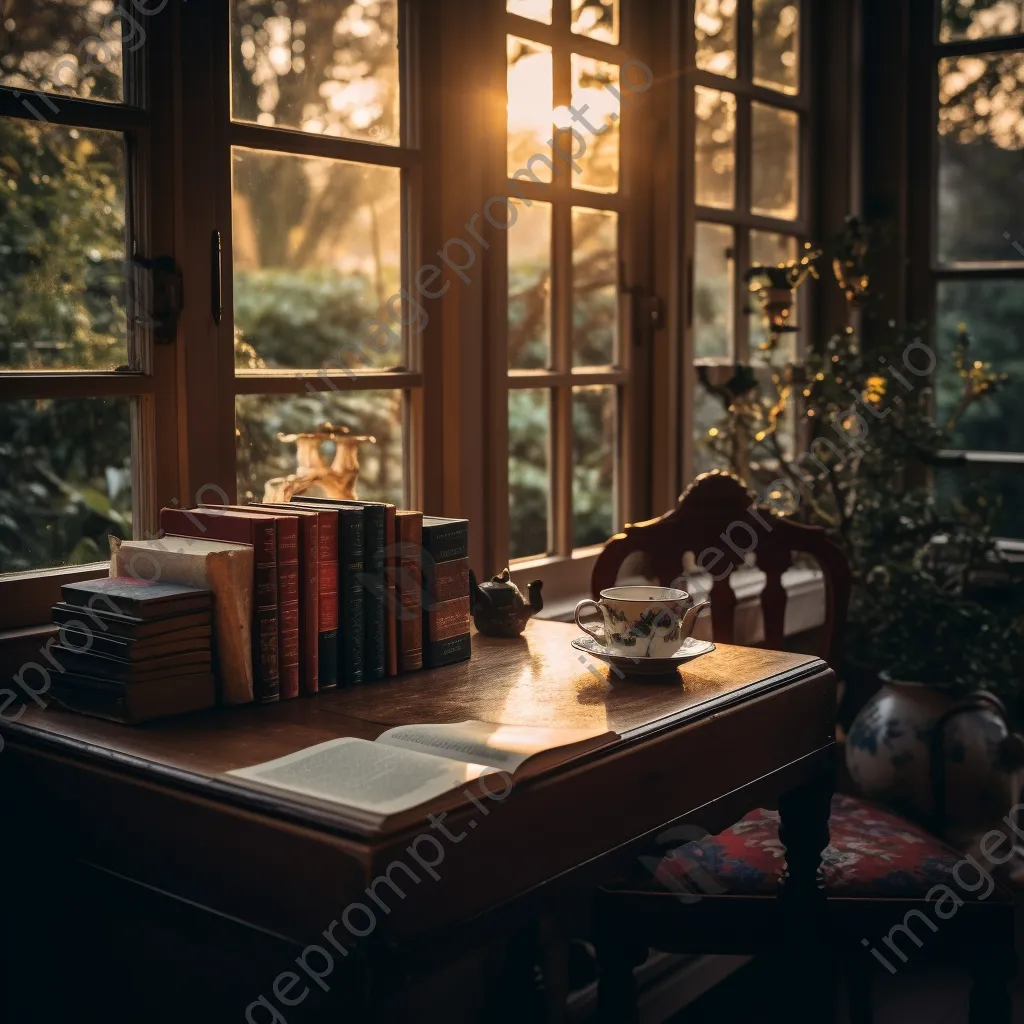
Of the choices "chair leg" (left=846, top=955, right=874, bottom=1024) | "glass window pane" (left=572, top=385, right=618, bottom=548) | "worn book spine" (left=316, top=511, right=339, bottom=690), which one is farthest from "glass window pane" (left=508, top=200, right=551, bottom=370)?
"chair leg" (left=846, top=955, right=874, bottom=1024)

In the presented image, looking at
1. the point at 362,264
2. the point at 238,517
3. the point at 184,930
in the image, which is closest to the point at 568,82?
the point at 238,517

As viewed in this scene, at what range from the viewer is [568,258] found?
8.38 feet

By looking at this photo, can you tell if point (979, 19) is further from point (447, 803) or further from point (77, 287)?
point (447, 803)

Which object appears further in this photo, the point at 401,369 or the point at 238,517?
the point at 401,369

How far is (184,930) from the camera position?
47.3 inches

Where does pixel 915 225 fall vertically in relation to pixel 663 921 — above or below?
above

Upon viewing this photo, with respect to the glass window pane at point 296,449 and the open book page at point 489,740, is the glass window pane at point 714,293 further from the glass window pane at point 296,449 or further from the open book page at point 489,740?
the open book page at point 489,740

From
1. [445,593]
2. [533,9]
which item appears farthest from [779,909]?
[533,9]

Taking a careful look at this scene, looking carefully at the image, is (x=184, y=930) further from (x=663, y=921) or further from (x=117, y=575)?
(x=663, y=921)

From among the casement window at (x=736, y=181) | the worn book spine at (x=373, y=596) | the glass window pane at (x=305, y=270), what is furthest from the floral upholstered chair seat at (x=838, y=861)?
the glass window pane at (x=305, y=270)

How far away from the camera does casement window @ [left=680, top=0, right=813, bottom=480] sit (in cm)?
286

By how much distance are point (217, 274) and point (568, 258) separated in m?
0.91

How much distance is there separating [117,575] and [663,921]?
1007mm

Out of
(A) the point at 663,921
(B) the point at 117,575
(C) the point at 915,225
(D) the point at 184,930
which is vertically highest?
(C) the point at 915,225
